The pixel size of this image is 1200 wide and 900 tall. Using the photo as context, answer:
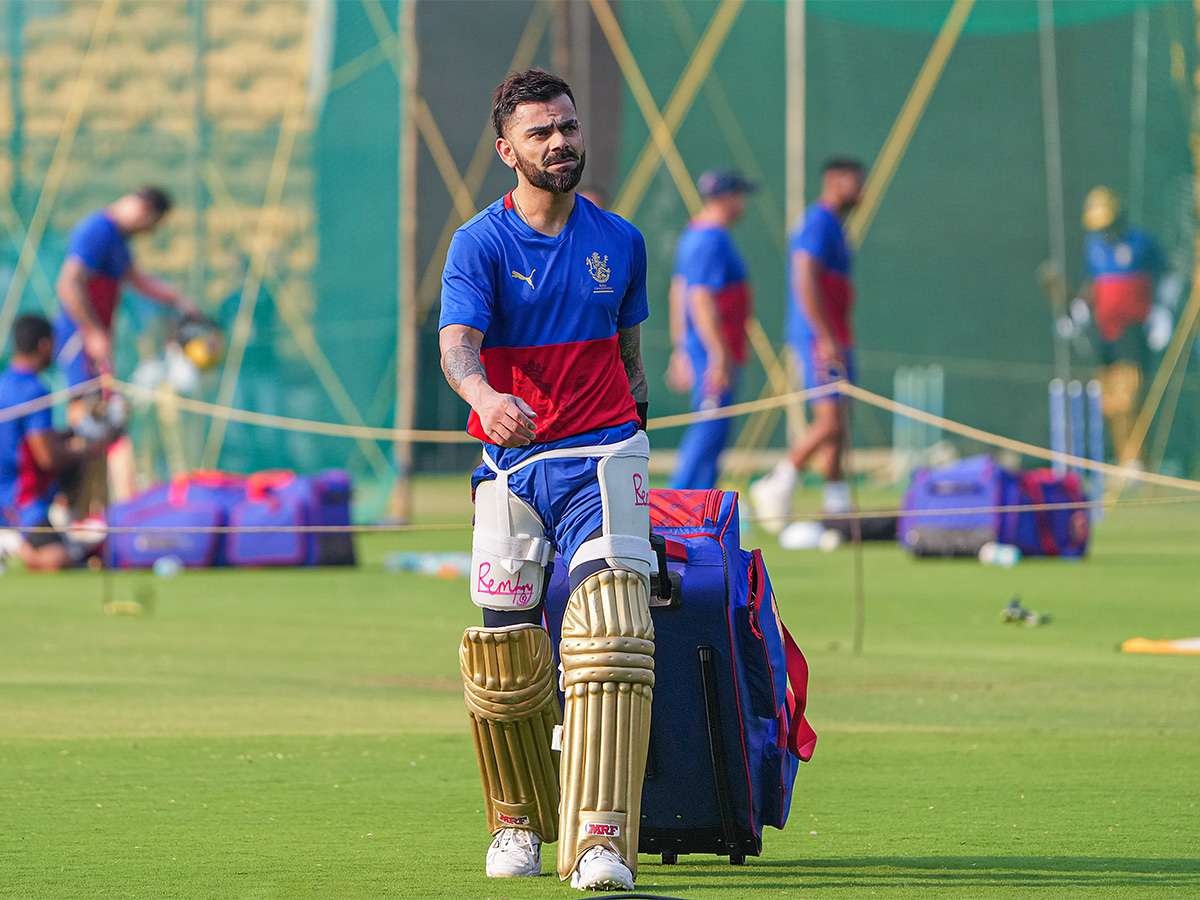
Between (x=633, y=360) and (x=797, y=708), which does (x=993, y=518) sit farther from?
(x=633, y=360)

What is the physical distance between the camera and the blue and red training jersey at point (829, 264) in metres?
14.8

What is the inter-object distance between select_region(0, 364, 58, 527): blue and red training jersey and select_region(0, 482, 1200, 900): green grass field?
70.6 inches

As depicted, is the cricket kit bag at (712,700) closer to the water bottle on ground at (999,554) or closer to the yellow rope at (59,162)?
the water bottle on ground at (999,554)

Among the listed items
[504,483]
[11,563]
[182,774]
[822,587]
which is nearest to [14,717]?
[182,774]

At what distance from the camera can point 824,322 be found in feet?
48.2

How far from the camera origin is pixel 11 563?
13523mm

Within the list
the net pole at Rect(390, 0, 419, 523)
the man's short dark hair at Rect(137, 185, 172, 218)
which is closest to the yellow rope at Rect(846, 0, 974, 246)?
the net pole at Rect(390, 0, 419, 523)

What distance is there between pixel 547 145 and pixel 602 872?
56.9 inches

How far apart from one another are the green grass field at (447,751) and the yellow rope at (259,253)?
691 cm

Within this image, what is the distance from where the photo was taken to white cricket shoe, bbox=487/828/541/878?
425 centimetres

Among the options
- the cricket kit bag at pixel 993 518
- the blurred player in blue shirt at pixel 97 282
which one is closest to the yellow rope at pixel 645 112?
the blurred player in blue shirt at pixel 97 282

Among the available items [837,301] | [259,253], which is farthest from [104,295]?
[837,301]

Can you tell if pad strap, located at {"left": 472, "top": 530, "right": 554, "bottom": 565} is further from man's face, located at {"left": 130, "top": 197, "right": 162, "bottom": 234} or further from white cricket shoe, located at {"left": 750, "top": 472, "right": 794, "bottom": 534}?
man's face, located at {"left": 130, "top": 197, "right": 162, "bottom": 234}

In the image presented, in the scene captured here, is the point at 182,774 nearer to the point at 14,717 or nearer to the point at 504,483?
the point at 14,717
